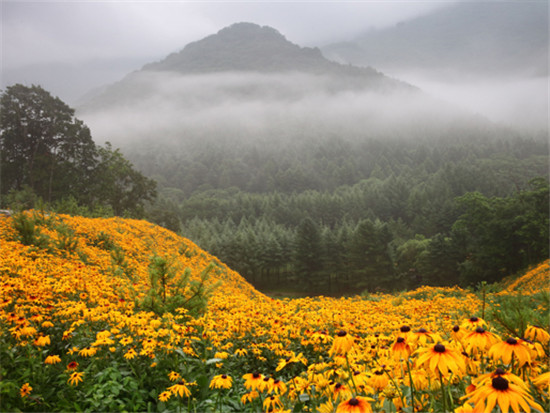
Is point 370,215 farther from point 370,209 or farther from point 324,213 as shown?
point 324,213

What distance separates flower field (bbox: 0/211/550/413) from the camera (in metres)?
2.09

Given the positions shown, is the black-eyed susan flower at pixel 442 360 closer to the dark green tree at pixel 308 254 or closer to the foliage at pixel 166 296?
the foliage at pixel 166 296

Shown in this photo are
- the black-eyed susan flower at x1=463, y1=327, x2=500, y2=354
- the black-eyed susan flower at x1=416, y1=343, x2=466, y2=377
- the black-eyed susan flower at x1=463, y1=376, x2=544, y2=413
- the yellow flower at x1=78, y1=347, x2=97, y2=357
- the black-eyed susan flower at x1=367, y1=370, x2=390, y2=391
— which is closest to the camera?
the black-eyed susan flower at x1=463, y1=376, x2=544, y2=413

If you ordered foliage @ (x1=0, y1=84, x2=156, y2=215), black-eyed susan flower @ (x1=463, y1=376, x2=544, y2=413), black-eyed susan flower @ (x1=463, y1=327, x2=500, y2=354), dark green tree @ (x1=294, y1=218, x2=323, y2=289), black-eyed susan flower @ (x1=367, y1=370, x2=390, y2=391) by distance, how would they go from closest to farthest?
1. black-eyed susan flower @ (x1=463, y1=376, x2=544, y2=413)
2. black-eyed susan flower @ (x1=463, y1=327, x2=500, y2=354)
3. black-eyed susan flower @ (x1=367, y1=370, x2=390, y2=391)
4. foliage @ (x1=0, y1=84, x2=156, y2=215)
5. dark green tree @ (x1=294, y1=218, x2=323, y2=289)

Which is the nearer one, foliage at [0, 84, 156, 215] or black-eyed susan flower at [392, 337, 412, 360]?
black-eyed susan flower at [392, 337, 412, 360]

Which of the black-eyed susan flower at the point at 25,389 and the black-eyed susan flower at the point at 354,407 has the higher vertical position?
the black-eyed susan flower at the point at 354,407

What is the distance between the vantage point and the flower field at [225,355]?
2.09 meters

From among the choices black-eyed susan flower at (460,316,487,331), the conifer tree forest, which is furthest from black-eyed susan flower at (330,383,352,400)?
the conifer tree forest

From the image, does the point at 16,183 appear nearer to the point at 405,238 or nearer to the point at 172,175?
the point at 405,238

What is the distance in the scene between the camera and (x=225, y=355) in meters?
3.71

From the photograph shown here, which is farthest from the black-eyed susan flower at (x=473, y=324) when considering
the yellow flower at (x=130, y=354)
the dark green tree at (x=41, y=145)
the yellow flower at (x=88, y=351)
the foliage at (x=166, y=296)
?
the dark green tree at (x=41, y=145)

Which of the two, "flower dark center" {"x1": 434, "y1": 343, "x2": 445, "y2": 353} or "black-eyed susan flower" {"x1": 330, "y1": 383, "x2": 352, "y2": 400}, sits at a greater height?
"flower dark center" {"x1": 434, "y1": 343, "x2": 445, "y2": 353}

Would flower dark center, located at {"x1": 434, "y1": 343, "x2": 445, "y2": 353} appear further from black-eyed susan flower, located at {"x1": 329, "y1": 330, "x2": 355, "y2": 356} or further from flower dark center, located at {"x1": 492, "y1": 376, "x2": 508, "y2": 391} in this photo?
black-eyed susan flower, located at {"x1": 329, "y1": 330, "x2": 355, "y2": 356}

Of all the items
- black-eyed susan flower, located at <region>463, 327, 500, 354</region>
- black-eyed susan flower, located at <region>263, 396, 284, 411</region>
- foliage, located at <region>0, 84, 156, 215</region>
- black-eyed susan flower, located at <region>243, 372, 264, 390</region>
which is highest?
foliage, located at <region>0, 84, 156, 215</region>
